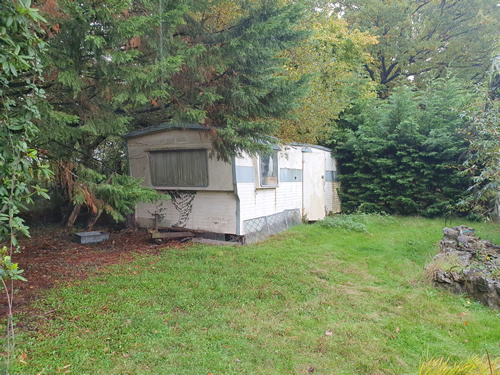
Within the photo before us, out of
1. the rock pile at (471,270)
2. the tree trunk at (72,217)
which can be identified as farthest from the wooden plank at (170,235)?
the rock pile at (471,270)

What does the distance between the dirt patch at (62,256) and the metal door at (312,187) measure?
4273mm

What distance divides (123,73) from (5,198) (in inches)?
79.2

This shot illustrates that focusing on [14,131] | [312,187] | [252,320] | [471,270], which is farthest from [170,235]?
[471,270]

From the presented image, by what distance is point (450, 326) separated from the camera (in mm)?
3375

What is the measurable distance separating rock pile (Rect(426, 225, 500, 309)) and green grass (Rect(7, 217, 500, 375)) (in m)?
0.17

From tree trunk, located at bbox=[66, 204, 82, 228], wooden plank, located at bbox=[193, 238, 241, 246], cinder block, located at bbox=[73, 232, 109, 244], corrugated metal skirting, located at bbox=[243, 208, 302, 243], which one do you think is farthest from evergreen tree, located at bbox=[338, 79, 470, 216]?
tree trunk, located at bbox=[66, 204, 82, 228]

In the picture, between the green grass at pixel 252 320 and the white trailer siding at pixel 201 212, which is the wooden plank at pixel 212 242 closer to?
the white trailer siding at pixel 201 212

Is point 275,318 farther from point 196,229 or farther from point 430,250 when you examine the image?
point 430,250

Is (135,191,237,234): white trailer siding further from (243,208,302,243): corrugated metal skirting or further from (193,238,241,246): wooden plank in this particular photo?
(243,208,302,243): corrugated metal skirting

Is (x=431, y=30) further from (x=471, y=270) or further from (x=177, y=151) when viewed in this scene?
(x=471, y=270)

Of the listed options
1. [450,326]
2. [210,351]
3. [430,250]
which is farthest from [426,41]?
[210,351]

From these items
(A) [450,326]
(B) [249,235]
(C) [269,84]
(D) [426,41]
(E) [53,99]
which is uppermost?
(D) [426,41]

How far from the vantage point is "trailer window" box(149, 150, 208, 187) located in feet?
22.1

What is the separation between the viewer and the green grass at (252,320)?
261 cm
